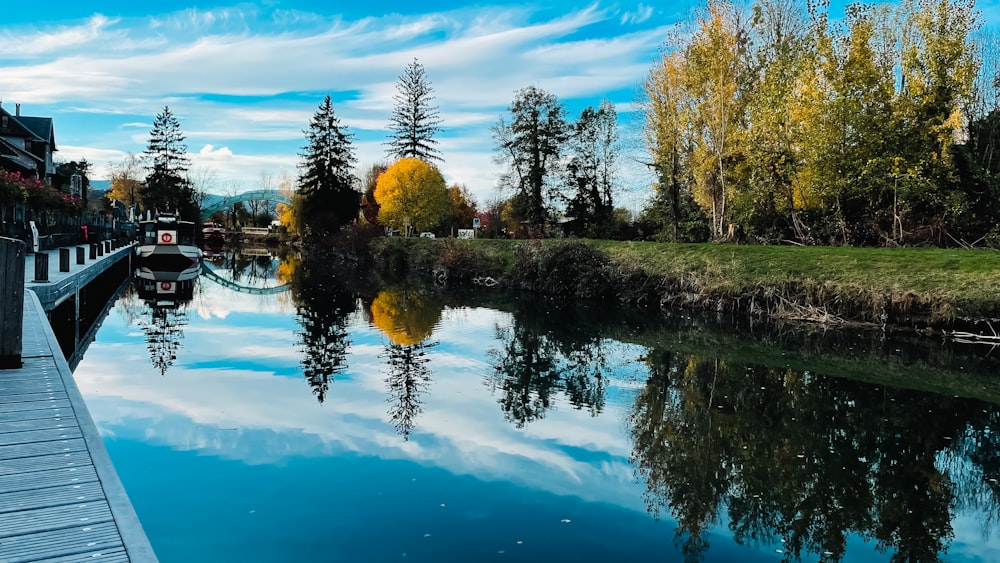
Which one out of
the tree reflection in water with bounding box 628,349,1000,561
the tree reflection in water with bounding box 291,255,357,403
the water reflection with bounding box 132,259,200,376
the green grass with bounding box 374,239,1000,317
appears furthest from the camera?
the green grass with bounding box 374,239,1000,317

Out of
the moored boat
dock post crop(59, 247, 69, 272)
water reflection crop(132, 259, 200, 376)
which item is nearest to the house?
the moored boat

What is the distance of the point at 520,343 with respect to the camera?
15453 millimetres

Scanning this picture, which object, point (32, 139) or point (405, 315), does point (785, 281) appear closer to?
point (405, 315)

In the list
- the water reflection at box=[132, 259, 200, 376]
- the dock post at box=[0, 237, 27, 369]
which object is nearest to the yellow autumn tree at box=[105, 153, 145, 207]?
the water reflection at box=[132, 259, 200, 376]

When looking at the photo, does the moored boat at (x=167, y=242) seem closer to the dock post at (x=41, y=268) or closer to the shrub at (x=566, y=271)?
the shrub at (x=566, y=271)

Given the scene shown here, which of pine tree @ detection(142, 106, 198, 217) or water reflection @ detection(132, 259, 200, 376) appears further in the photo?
pine tree @ detection(142, 106, 198, 217)

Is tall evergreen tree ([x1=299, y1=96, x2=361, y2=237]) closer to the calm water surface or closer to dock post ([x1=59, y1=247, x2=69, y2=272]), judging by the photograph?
dock post ([x1=59, y1=247, x2=69, y2=272])

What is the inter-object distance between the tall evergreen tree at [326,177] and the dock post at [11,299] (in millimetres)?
50379

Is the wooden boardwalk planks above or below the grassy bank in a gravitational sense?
below

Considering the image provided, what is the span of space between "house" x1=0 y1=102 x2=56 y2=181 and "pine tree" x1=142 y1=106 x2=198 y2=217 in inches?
356

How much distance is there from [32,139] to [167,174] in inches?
644

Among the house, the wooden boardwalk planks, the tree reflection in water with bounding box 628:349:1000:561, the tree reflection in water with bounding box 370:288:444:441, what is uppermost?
the house

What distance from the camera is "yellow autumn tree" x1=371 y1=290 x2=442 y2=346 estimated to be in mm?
16375

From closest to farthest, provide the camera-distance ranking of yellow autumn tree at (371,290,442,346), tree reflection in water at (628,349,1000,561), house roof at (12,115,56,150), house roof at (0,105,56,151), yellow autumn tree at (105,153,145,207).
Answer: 1. tree reflection in water at (628,349,1000,561)
2. yellow autumn tree at (371,290,442,346)
3. house roof at (0,105,56,151)
4. house roof at (12,115,56,150)
5. yellow autumn tree at (105,153,145,207)
